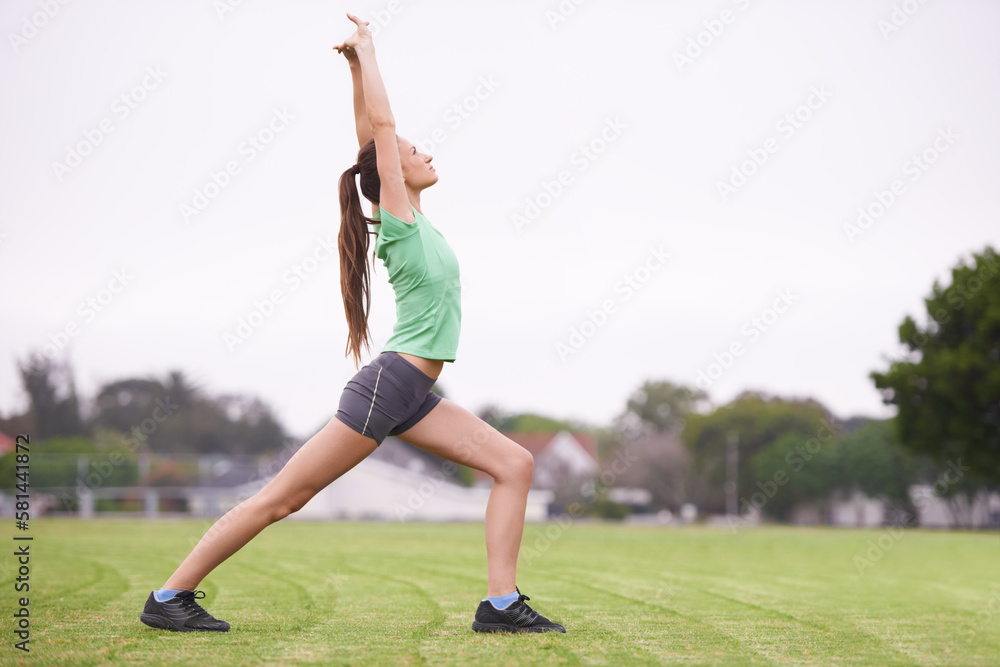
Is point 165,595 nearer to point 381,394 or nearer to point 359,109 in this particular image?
point 381,394

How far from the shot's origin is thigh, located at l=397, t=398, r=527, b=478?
13.4 ft

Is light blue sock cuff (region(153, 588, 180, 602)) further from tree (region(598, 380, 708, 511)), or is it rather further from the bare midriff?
tree (region(598, 380, 708, 511))

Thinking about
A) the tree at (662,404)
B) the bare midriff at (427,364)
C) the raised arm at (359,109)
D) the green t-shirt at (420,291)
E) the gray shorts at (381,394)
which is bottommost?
the gray shorts at (381,394)

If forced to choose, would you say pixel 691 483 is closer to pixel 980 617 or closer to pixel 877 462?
pixel 877 462

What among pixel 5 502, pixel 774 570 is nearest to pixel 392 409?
pixel 774 570

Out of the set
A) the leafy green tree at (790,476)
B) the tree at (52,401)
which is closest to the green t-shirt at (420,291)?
the leafy green tree at (790,476)

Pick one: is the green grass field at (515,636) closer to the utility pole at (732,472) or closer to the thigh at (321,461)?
the thigh at (321,461)

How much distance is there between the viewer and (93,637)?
386cm

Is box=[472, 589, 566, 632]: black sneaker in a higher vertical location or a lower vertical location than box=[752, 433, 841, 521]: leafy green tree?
lower

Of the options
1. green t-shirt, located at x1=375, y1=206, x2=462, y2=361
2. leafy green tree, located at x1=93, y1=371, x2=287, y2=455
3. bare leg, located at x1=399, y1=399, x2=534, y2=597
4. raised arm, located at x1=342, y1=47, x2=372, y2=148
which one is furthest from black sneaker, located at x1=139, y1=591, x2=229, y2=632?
leafy green tree, located at x1=93, y1=371, x2=287, y2=455

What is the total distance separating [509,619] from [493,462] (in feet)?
2.08

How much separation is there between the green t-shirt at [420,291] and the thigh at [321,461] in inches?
15.0

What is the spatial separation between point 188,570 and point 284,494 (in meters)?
0.50

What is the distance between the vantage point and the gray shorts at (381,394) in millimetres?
3846
